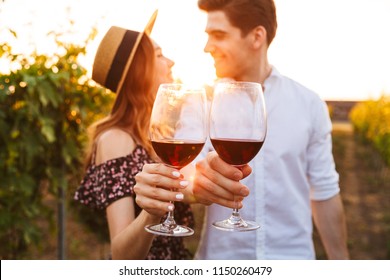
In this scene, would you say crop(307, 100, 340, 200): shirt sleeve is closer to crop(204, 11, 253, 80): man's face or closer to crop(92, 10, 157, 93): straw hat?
crop(204, 11, 253, 80): man's face

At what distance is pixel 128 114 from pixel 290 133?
0.82m

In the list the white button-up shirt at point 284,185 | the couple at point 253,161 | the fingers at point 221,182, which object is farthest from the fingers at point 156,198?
the white button-up shirt at point 284,185

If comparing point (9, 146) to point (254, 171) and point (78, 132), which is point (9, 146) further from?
point (254, 171)

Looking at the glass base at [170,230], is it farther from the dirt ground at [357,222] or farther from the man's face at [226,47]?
the dirt ground at [357,222]

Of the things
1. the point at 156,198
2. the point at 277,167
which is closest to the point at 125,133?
the point at 277,167

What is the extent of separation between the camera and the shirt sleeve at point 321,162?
2832 mm

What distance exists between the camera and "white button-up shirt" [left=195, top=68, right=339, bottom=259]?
2723 millimetres

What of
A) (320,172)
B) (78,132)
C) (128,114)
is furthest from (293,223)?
(78,132)

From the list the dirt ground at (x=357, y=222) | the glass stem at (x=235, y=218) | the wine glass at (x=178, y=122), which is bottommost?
the dirt ground at (x=357, y=222)

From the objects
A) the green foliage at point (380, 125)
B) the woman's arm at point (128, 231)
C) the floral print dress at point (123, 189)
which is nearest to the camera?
the woman's arm at point (128, 231)

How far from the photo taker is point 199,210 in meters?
9.43

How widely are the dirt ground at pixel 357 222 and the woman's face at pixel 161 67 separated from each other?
6.96 feet

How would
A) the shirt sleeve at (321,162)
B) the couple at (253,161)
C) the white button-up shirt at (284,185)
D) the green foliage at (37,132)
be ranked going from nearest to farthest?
the couple at (253,161), the white button-up shirt at (284,185), the shirt sleeve at (321,162), the green foliage at (37,132)

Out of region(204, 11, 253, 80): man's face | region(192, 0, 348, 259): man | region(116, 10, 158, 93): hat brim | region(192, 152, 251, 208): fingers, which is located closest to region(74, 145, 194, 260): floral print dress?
region(192, 0, 348, 259): man
